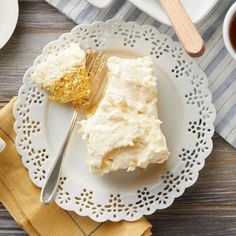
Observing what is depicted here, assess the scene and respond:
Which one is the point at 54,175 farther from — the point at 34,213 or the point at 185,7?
the point at 185,7

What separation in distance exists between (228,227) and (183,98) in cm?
41

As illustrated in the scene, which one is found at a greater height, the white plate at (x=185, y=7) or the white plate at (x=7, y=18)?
the white plate at (x=185, y=7)

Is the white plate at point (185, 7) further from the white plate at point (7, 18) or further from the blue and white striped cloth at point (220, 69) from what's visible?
the white plate at point (7, 18)

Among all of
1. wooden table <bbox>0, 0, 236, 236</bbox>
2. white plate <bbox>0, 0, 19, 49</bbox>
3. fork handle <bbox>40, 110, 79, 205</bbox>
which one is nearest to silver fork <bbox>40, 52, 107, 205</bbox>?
fork handle <bbox>40, 110, 79, 205</bbox>

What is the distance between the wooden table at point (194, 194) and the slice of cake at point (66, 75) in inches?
5.7

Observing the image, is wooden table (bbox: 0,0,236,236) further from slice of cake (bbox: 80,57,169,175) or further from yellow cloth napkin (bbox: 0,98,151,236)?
slice of cake (bbox: 80,57,169,175)

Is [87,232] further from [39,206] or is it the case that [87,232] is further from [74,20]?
[74,20]

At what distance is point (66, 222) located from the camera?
1683 mm

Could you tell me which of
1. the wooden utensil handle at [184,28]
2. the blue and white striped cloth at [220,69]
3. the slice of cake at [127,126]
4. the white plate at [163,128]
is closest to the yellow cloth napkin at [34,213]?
the white plate at [163,128]

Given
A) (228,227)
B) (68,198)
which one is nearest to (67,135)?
(68,198)

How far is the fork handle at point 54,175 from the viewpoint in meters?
1.63

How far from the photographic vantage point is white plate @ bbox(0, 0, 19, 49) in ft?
5.72

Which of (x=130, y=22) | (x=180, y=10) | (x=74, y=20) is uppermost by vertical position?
(x=180, y=10)

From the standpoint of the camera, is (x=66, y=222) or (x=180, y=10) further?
(x=66, y=222)
